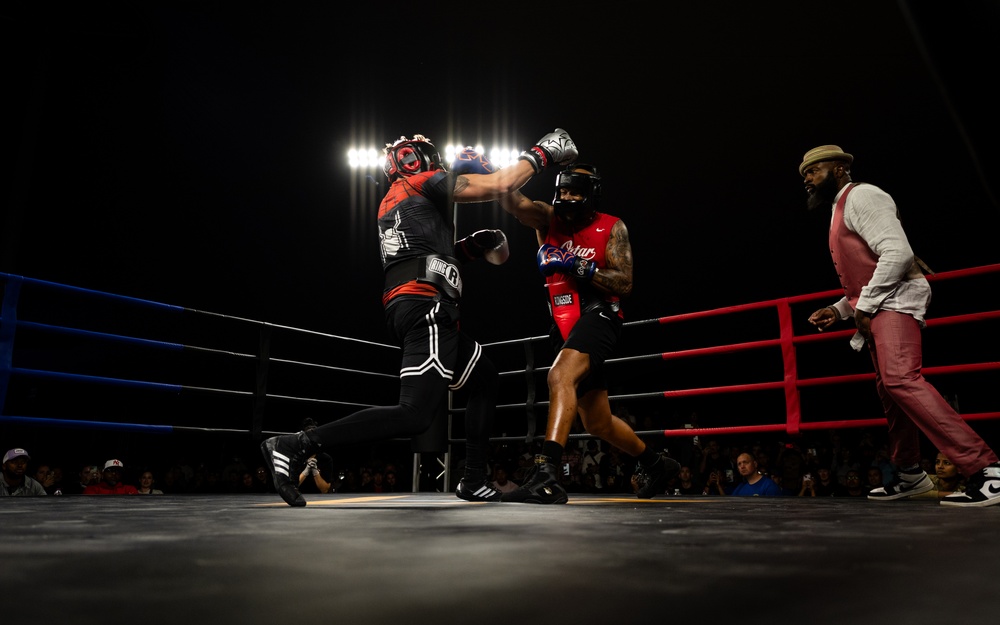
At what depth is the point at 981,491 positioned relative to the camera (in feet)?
7.46

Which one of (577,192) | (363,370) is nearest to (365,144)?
(363,370)

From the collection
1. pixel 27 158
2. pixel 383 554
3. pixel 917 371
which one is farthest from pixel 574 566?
pixel 27 158

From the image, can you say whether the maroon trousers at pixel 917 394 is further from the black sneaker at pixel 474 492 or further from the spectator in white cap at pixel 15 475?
the spectator in white cap at pixel 15 475

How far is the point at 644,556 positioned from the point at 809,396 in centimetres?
1315

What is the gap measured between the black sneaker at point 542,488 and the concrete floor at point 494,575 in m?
1.15

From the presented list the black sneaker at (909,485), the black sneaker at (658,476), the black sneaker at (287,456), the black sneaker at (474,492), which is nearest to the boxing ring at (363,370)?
the black sneaker at (658,476)

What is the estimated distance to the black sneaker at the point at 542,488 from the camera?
2.46m

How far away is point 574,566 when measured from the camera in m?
0.80

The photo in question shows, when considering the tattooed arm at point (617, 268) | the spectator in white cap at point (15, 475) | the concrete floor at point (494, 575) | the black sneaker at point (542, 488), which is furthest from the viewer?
the spectator in white cap at point (15, 475)

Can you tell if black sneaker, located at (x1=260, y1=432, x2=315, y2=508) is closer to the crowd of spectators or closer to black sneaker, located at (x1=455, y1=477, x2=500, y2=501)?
black sneaker, located at (x1=455, y1=477, x2=500, y2=501)

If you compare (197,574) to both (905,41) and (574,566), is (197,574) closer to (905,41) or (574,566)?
(574,566)

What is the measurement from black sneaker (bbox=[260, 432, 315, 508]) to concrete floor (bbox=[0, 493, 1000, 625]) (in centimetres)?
90

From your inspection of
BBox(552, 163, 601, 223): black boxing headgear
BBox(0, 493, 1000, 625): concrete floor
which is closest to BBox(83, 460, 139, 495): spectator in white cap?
BBox(552, 163, 601, 223): black boxing headgear

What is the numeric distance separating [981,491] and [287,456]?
7.73 ft
